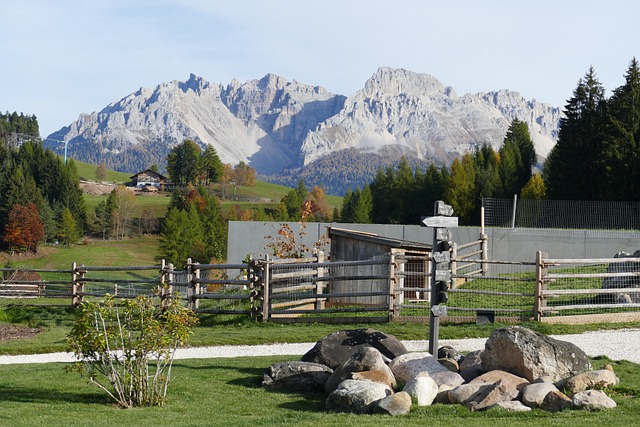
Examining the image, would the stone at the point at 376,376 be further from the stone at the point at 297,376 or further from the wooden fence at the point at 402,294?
the wooden fence at the point at 402,294

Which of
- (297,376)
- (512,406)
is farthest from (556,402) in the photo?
(297,376)

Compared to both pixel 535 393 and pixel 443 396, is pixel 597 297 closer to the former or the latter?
pixel 443 396

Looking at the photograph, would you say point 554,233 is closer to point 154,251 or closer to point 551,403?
point 551,403

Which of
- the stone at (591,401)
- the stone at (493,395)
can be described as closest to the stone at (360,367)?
the stone at (493,395)

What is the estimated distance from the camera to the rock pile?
984 centimetres

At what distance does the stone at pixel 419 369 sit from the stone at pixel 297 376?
0.96 metres

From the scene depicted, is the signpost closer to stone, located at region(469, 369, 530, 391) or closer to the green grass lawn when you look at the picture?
stone, located at region(469, 369, 530, 391)

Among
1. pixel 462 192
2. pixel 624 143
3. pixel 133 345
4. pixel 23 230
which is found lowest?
pixel 133 345

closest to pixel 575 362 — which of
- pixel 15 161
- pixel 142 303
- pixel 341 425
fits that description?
pixel 341 425

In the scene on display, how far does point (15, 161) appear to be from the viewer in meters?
128

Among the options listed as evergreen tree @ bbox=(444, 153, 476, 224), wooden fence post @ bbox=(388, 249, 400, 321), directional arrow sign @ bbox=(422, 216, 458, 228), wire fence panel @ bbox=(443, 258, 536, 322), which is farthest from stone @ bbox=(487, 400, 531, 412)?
evergreen tree @ bbox=(444, 153, 476, 224)

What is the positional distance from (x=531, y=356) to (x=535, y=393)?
1.02 metres

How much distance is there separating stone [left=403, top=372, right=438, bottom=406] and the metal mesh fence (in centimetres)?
2393

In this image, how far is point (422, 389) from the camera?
10242 millimetres
